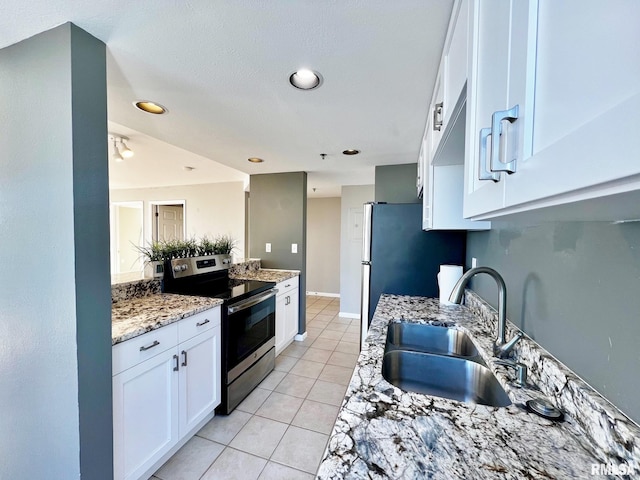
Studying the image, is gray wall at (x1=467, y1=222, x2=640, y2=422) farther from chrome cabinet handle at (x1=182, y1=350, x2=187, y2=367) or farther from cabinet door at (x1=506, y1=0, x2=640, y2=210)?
chrome cabinet handle at (x1=182, y1=350, x2=187, y2=367)

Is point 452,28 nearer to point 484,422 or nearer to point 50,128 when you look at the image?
point 484,422

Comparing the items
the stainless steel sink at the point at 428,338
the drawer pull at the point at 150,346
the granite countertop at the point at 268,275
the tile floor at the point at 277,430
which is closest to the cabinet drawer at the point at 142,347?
the drawer pull at the point at 150,346

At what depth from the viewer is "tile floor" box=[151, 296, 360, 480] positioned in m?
1.54

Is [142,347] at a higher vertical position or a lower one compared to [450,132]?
lower

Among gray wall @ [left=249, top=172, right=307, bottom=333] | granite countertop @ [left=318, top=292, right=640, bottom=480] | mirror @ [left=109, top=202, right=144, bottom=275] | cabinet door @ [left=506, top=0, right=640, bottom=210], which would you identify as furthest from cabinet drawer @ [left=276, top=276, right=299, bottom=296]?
mirror @ [left=109, top=202, right=144, bottom=275]

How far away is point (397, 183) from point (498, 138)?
8.88 feet

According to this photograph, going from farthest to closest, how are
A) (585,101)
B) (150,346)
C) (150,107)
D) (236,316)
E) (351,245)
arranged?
(351,245)
(236,316)
(150,107)
(150,346)
(585,101)

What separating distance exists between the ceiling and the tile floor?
2.18 metres

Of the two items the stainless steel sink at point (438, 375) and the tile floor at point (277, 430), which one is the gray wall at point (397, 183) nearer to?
the tile floor at point (277, 430)

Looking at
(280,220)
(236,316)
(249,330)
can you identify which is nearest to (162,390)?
(236,316)

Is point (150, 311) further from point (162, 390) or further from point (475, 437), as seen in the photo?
point (475, 437)

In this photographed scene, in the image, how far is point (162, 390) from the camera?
58.0 inches

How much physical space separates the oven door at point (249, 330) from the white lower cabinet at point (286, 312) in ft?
0.71

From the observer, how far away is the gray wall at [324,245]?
5.62 metres
